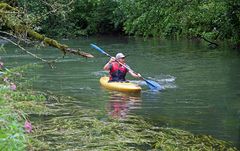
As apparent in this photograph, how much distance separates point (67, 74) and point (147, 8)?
12.9ft

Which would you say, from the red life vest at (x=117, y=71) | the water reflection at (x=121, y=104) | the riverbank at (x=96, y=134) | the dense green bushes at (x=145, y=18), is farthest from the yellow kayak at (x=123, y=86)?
the riverbank at (x=96, y=134)

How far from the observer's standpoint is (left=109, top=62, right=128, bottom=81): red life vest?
12.9 meters

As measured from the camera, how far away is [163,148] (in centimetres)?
697

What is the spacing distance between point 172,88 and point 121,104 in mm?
2507

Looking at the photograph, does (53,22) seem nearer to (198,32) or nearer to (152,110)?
(198,32)

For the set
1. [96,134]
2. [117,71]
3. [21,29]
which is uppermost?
[21,29]

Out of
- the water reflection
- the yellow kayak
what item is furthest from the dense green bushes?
the water reflection

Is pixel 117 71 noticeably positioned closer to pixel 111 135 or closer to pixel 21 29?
pixel 111 135

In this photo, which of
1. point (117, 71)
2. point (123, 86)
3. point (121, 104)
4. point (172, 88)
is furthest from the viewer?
point (172, 88)

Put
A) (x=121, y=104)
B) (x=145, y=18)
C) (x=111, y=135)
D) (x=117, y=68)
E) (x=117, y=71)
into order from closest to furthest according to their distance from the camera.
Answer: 1. (x=111, y=135)
2. (x=121, y=104)
3. (x=117, y=68)
4. (x=117, y=71)
5. (x=145, y=18)

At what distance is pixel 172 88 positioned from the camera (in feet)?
43.7

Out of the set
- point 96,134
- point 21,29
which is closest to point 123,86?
point 96,134

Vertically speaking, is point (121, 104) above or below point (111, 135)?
below

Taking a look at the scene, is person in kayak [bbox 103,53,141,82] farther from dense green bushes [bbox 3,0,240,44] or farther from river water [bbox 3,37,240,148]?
dense green bushes [bbox 3,0,240,44]
